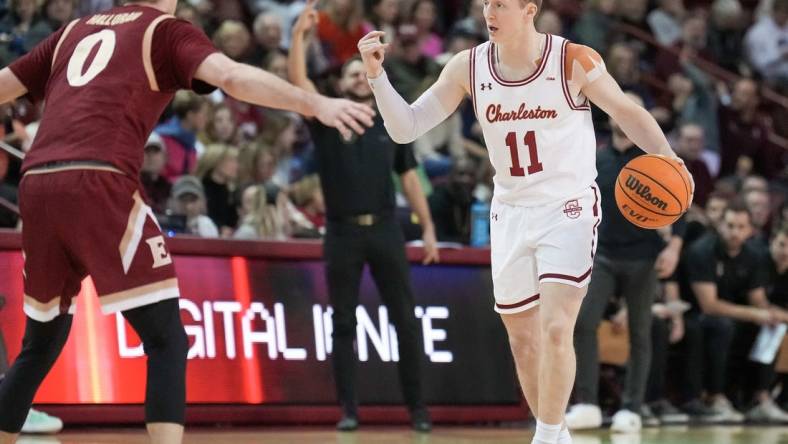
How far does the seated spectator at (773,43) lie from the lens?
17734 mm

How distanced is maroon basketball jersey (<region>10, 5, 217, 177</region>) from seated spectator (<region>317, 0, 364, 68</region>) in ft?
29.1

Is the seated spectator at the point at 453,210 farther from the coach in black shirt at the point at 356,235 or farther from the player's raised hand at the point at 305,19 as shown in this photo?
the player's raised hand at the point at 305,19

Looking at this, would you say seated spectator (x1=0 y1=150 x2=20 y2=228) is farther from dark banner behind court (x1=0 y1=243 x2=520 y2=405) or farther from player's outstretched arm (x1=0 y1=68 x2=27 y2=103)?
player's outstretched arm (x1=0 y1=68 x2=27 y2=103)

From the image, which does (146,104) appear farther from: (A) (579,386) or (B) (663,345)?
(B) (663,345)

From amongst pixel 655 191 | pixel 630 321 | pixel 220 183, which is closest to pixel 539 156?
pixel 655 191

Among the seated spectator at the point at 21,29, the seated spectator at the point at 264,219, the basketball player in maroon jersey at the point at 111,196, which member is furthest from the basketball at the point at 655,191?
the seated spectator at the point at 21,29

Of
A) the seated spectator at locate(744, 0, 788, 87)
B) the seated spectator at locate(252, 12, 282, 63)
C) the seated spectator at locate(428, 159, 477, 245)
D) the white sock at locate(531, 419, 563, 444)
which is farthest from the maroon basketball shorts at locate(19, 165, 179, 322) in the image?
the seated spectator at locate(744, 0, 788, 87)

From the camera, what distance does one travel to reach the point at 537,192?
648 cm

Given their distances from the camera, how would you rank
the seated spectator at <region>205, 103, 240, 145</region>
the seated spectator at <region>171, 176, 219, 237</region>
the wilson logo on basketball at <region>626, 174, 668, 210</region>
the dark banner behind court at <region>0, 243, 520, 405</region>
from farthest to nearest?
the seated spectator at <region>205, 103, 240, 145</region> → the seated spectator at <region>171, 176, 219, 237</region> → the dark banner behind court at <region>0, 243, 520, 405</region> → the wilson logo on basketball at <region>626, 174, 668, 210</region>

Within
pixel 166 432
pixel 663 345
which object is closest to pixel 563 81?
pixel 166 432

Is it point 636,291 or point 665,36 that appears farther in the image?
point 665,36

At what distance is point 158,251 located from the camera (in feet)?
17.3

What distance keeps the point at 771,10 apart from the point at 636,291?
891cm

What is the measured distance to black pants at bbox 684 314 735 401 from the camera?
11.8 m
